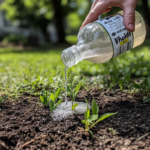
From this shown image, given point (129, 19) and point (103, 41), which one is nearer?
point (129, 19)

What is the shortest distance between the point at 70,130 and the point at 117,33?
85cm

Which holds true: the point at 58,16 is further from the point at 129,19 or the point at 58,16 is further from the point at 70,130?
the point at 70,130

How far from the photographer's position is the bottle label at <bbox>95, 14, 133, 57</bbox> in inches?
64.5

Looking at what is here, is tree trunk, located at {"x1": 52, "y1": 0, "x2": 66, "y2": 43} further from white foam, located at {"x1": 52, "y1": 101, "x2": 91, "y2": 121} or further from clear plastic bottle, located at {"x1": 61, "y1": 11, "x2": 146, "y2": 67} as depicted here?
white foam, located at {"x1": 52, "y1": 101, "x2": 91, "y2": 121}

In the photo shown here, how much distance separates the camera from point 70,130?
142 cm

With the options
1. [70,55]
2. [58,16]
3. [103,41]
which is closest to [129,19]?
[103,41]

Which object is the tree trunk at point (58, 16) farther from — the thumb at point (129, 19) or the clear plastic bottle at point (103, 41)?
the thumb at point (129, 19)

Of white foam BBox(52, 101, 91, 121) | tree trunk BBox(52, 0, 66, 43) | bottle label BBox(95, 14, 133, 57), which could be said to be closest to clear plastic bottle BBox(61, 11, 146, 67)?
bottle label BBox(95, 14, 133, 57)

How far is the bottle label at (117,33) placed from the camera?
64.5 inches

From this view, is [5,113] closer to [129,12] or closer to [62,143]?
[62,143]

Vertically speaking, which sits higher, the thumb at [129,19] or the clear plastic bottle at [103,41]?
the thumb at [129,19]

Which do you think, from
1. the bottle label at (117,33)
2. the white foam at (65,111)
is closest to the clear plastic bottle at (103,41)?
the bottle label at (117,33)

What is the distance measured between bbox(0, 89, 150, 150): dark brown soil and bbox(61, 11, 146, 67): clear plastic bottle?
457mm

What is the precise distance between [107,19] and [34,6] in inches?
593
